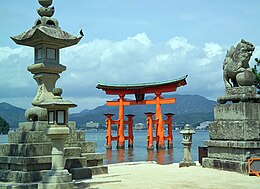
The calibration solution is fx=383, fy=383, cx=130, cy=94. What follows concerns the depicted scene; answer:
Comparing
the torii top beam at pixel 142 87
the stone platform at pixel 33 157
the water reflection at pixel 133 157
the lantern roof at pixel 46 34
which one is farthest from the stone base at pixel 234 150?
the torii top beam at pixel 142 87

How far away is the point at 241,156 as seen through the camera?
1094 cm

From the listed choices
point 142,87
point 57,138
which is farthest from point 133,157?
point 57,138

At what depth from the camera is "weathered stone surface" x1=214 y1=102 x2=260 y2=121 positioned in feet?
36.6

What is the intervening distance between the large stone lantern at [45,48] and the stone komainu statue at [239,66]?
4.77m

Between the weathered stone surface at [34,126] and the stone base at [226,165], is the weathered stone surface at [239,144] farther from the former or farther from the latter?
the weathered stone surface at [34,126]

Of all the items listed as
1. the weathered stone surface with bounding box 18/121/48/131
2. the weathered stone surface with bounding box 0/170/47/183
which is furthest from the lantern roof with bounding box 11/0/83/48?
the weathered stone surface with bounding box 0/170/47/183

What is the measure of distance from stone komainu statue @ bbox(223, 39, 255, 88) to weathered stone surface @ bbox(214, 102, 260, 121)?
0.71 metres

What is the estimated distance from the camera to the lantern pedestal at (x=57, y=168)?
830 centimetres

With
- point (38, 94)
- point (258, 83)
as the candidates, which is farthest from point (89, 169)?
point (258, 83)

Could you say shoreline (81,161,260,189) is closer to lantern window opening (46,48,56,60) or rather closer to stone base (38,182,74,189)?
stone base (38,182,74,189)

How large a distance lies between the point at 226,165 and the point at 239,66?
3050mm

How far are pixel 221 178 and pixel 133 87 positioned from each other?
26964 mm

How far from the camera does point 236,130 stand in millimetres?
11273

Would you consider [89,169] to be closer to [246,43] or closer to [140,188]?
[140,188]
